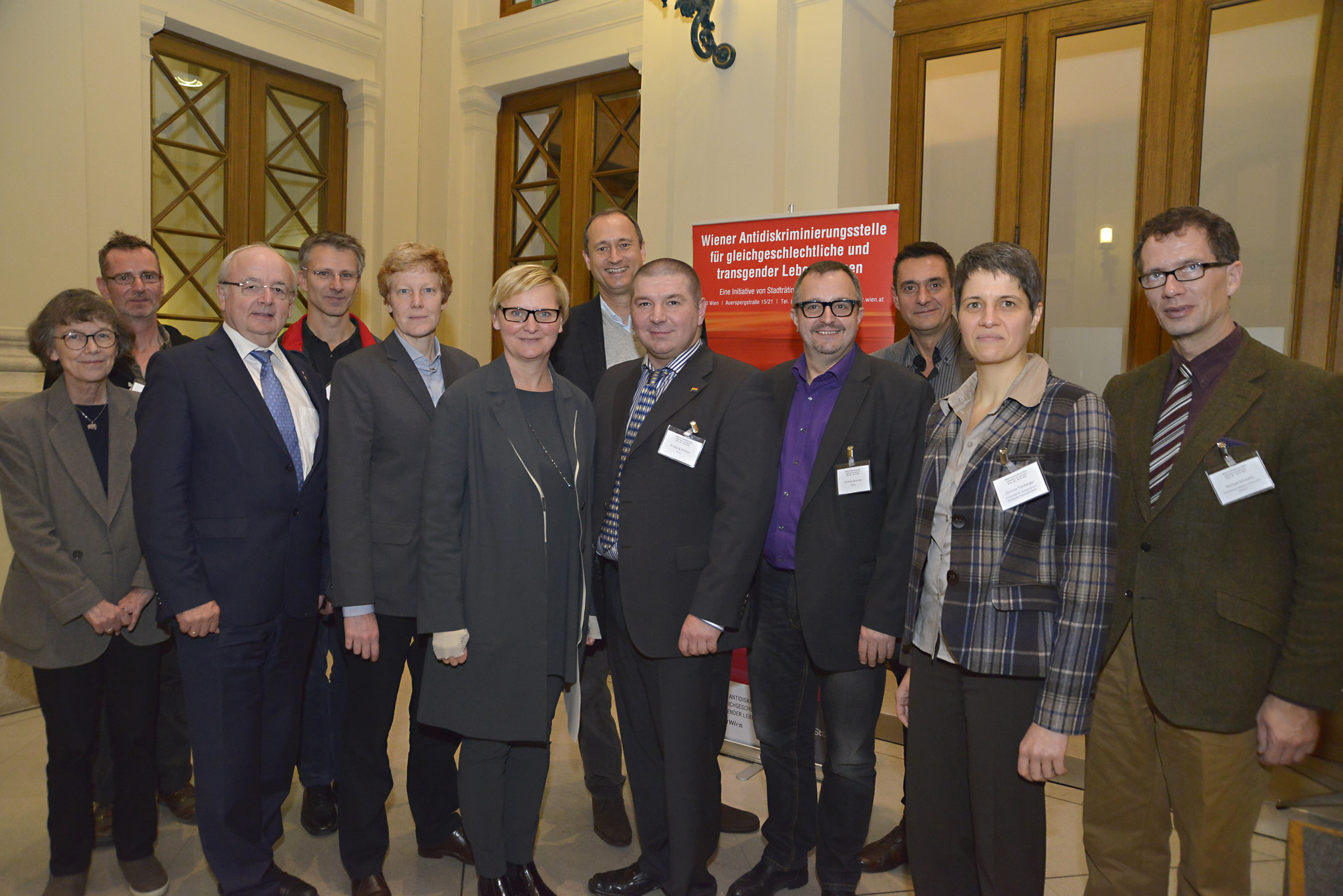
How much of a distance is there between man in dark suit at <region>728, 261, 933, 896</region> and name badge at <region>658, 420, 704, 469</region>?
26 centimetres

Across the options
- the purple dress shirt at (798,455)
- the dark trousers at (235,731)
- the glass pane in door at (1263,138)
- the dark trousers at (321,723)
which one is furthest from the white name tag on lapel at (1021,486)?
the glass pane in door at (1263,138)

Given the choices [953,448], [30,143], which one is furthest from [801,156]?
[30,143]

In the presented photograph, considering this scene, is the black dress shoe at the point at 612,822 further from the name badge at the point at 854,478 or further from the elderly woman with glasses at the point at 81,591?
the name badge at the point at 854,478

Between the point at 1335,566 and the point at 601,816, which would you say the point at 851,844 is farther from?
the point at 1335,566

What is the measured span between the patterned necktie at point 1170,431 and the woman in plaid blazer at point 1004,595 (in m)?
0.25

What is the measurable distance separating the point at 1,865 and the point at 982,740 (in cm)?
297

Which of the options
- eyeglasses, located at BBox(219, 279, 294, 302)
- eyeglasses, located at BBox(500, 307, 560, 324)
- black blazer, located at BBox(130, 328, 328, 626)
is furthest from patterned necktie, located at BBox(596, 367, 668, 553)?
eyeglasses, located at BBox(219, 279, 294, 302)

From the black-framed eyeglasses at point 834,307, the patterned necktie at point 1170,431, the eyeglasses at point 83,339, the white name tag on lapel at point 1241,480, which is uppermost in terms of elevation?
the black-framed eyeglasses at point 834,307

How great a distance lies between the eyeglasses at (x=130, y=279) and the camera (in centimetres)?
306

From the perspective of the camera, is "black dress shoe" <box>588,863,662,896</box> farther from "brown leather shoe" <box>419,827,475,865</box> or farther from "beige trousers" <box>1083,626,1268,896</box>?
"beige trousers" <box>1083,626,1268,896</box>

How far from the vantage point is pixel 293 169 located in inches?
226

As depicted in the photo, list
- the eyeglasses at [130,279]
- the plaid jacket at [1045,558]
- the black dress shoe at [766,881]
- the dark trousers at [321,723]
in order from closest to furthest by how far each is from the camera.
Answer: the plaid jacket at [1045,558] < the black dress shoe at [766,881] < the dark trousers at [321,723] < the eyeglasses at [130,279]

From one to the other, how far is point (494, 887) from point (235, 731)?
0.82 meters

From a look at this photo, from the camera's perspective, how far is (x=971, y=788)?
5.91ft
